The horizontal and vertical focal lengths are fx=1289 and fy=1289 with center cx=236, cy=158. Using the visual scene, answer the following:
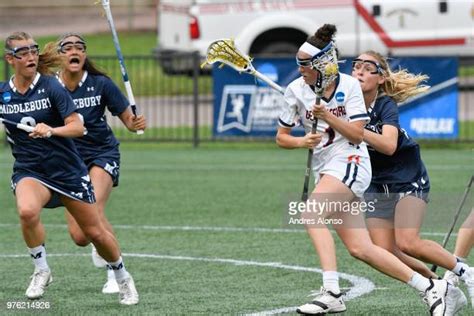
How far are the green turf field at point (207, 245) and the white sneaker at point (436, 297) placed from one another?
41 cm

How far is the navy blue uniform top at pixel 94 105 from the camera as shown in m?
9.82

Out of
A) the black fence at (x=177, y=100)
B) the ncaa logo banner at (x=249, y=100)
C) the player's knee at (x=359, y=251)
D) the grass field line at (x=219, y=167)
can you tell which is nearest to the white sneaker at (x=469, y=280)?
the player's knee at (x=359, y=251)

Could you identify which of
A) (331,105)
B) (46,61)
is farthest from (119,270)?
(331,105)

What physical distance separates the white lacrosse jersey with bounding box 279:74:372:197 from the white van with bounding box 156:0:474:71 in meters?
14.0

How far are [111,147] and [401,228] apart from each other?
266 centimetres

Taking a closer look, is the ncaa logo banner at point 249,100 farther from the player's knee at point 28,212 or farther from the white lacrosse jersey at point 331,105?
the white lacrosse jersey at point 331,105

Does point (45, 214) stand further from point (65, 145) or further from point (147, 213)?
point (65, 145)

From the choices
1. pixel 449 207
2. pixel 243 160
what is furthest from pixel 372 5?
pixel 449 207

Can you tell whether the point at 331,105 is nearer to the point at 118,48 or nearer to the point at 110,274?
the point at 118,48

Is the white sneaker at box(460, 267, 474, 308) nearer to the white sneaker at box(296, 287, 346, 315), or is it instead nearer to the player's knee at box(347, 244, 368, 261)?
the player's knee at box(347, 244, 368, 261)

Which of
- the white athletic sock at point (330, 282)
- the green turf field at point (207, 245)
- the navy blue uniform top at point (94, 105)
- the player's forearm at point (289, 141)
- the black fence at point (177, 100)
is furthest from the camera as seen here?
the black fence at point (177, 100)

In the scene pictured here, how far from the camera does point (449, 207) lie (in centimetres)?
1384

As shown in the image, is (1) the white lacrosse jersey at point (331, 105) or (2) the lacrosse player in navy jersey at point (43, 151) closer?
(1) the white lacrosse jersey at point (331, 105)

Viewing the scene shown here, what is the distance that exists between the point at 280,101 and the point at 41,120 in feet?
36.7
